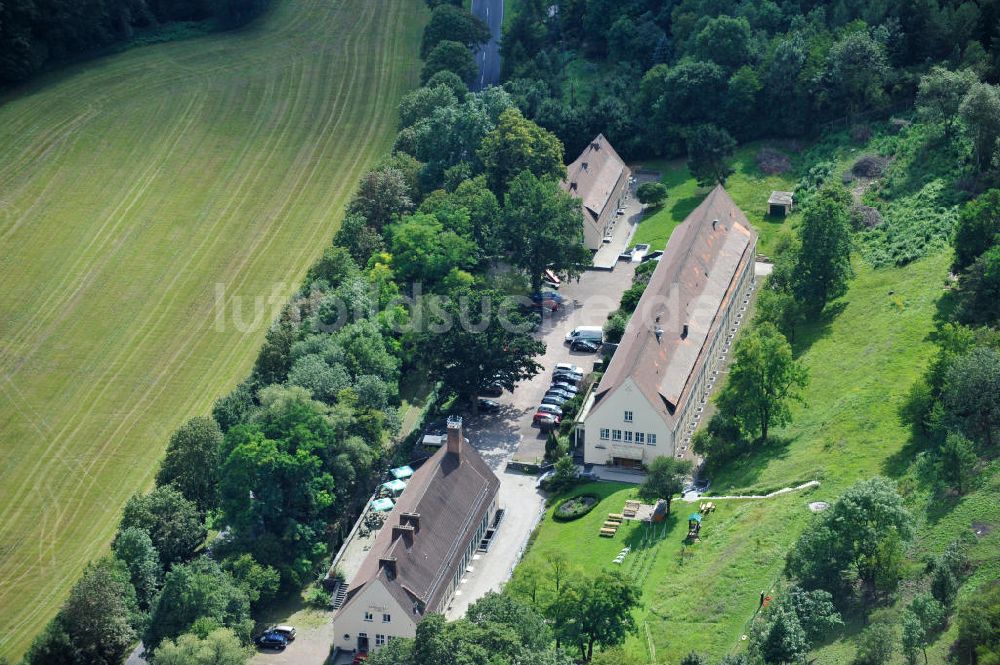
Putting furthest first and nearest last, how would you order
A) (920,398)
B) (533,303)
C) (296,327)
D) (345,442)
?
(533,303)
(296,327)
(345,442)
(920,398)

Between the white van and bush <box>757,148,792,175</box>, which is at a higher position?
bush <box>757,148,792,175</box>

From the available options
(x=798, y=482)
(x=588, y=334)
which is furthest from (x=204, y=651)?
(x=588, y=334)

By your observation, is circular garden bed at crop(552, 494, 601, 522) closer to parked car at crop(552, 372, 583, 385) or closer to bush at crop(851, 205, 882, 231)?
parked car at crop(552, 372, 583, 385)

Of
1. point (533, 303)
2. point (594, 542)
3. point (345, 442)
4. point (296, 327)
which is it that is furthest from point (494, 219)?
point (594, 542)

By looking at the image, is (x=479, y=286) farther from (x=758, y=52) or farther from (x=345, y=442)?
(x=758, y=52)

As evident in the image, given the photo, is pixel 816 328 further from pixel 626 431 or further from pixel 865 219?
pixel 626 431

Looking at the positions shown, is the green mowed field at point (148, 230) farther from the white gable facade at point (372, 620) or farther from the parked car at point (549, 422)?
the parked car at point (549, 422)

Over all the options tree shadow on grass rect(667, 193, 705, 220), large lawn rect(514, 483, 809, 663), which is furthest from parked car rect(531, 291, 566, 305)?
large lawn rect(514, 483, 809, 663)
